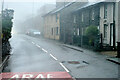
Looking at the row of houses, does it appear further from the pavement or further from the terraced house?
the pavement

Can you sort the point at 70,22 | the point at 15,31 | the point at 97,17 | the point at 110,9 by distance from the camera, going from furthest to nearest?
the point at 15,31 → the point at 70,22 → the point at 97,17 → the point at 110,9

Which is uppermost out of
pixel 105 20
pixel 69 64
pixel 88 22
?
pixel 88 22

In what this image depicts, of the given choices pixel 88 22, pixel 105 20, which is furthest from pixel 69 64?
pixel 88 22

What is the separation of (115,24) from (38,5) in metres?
75.6

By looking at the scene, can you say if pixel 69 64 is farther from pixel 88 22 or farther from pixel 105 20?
pixel 88 22

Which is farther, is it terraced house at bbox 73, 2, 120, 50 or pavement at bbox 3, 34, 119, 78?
terraced house at bbox 73, 2, 120, 50

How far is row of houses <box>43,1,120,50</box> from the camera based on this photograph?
22.4 meters

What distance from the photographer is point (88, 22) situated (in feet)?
100

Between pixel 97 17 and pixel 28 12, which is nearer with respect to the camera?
pixel 97 17

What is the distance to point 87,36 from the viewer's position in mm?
24922

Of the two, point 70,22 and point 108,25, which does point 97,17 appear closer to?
point 108,25

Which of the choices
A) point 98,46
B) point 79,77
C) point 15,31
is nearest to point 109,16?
point 98,46

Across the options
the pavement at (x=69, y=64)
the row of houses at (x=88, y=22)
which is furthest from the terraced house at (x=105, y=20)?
the pavement at (x=69, y=64)

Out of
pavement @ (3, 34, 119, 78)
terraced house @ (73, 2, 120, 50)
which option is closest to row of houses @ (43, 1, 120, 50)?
terraced house @ (73, 2, 120, 50)
